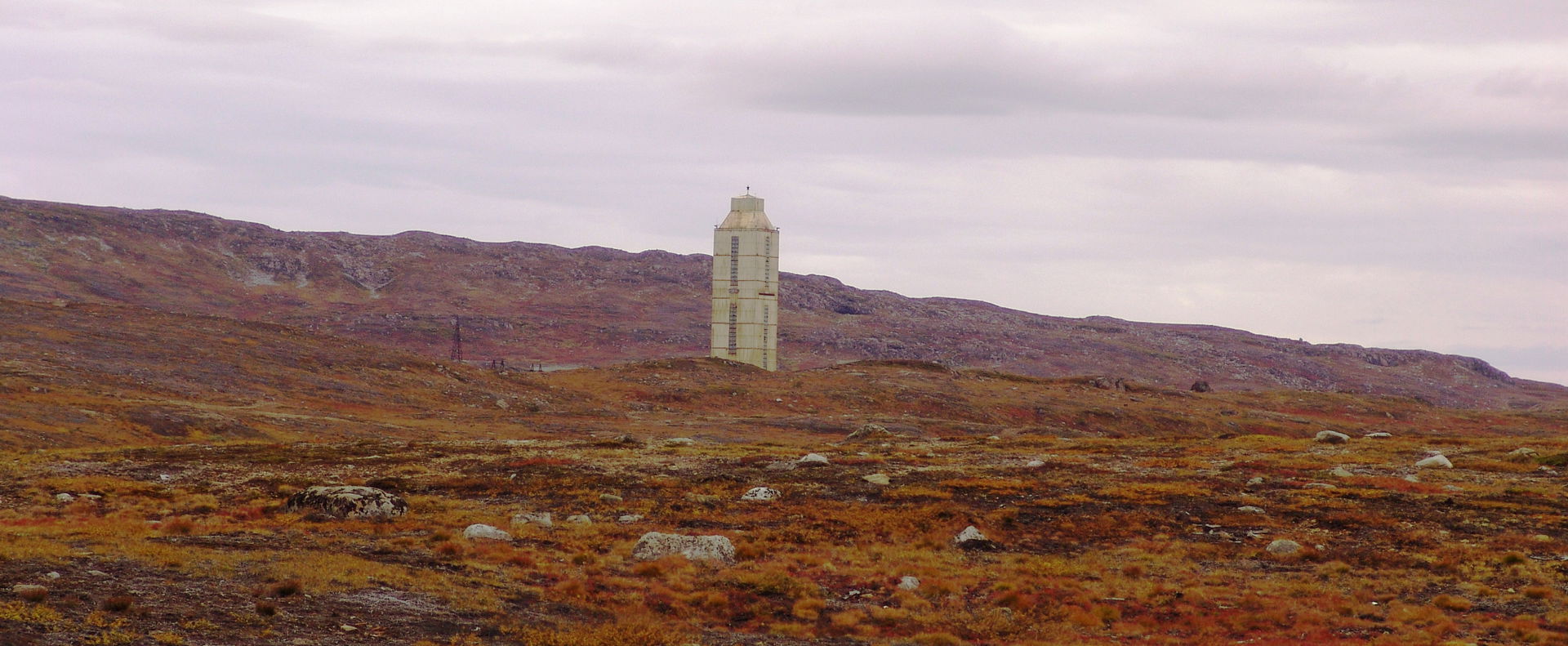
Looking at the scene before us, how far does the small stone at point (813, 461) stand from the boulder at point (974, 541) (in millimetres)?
14216

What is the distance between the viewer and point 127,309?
285ft

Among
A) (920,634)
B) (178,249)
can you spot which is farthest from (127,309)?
(178,249)

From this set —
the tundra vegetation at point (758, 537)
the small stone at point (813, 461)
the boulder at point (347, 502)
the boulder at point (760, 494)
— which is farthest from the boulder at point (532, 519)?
the small stone at point (813, 461)

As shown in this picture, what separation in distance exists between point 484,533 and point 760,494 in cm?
1014

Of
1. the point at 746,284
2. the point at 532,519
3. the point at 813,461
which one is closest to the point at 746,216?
the point at 746,284

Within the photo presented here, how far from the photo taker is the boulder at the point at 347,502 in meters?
29.1

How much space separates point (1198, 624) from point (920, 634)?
525 cm

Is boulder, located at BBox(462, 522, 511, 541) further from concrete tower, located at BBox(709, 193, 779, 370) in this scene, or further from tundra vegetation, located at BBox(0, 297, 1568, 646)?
concrete tower, located at BBox(709, 193, 779, 370)

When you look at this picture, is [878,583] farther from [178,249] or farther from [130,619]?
[178,249]

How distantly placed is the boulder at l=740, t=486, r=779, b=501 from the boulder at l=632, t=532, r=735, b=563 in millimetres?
8033

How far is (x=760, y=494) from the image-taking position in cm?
3525

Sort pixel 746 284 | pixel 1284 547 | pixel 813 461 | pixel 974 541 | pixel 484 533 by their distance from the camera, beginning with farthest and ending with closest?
pixel 746 284
pixel 813 461
pixel 974 541
pixel 1284 547
pixel 484 533

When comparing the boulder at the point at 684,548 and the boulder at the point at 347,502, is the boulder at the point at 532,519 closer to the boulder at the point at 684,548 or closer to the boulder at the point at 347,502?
the boulder at the point at 347,502

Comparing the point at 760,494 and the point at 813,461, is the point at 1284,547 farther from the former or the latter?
the point at 813,461
